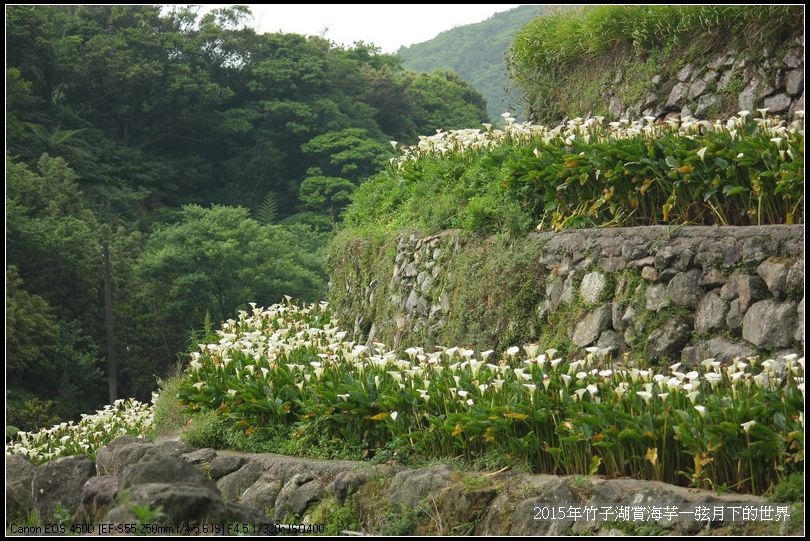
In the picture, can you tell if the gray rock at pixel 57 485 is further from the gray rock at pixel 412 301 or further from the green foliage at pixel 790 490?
the green foliage at pixel 790 490

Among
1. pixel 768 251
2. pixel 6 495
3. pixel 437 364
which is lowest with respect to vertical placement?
pixel 6 495

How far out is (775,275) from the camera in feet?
20.5

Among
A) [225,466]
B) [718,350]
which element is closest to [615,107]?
[718,350]

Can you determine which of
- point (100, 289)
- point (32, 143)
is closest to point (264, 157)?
point (32, 143)

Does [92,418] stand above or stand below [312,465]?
below

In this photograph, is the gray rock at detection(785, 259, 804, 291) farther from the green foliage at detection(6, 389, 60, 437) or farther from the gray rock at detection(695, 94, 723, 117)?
the green foliage at detection(6, 389, 60, 437)

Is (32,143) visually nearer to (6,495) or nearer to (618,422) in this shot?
(6,495)

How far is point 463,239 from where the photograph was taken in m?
8.80

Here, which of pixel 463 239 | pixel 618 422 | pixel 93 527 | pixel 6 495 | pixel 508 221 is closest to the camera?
pixel 618 422

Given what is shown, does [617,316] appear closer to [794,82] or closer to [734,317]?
[734,317]

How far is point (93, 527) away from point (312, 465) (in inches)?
62.6

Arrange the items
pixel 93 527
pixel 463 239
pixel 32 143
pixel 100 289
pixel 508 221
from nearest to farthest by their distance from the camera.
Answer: pixel 93 527
pixel 508 221
pixel 463 239
pixel 100 289
pixel 32 143

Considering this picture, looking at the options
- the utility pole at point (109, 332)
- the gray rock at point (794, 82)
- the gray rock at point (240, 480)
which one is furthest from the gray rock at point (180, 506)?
the utility pole at point (109, 332)

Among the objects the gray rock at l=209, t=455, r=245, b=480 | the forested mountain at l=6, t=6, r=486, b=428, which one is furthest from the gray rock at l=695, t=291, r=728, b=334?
the forested mountain at l=6, t=6, r=486, b=428
